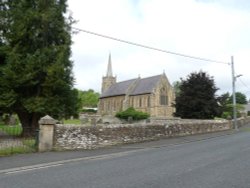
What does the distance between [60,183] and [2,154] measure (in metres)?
6.93

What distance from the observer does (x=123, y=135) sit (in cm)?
2008

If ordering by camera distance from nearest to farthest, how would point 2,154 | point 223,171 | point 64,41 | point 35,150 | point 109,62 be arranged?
point 223,171, point 2,154, point 35,150, point 64,41, point 109,62

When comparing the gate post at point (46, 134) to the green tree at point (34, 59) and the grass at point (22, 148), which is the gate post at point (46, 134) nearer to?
the grass at point (22, 148)

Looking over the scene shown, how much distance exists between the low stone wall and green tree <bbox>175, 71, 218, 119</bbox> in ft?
27.6

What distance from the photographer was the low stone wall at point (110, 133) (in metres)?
16.9

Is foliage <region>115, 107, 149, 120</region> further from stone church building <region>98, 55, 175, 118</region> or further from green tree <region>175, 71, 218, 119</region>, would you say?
green tree <region>175, 71, 218, 119</region>

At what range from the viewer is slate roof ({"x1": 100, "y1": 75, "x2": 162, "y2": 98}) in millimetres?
75750

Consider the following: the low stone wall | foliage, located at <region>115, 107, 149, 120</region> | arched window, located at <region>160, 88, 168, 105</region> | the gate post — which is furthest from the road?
arched window, located at <region>160, 88, 168, 105</region>

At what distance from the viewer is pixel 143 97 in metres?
75.8

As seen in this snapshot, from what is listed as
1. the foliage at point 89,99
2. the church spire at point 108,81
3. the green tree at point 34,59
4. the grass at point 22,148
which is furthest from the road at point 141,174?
the foliage at point 89,99

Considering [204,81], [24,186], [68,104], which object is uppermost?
[204,81]

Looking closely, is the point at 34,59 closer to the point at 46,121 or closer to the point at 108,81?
the point at 46,121

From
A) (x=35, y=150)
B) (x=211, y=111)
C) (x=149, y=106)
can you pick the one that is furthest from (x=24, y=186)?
(x=149, y=106)

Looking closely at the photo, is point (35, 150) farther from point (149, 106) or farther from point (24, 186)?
point (149, 106)
